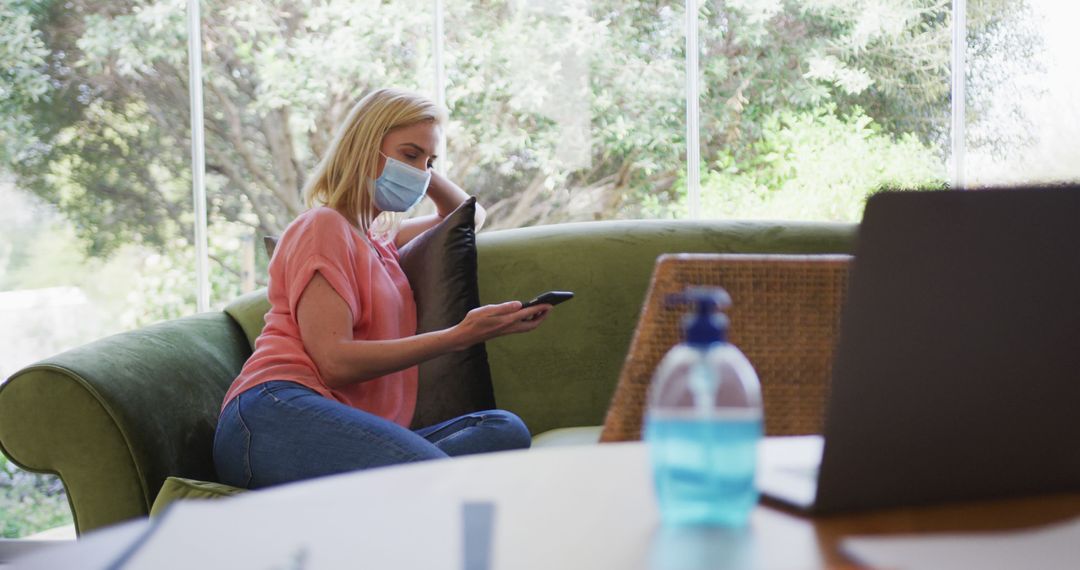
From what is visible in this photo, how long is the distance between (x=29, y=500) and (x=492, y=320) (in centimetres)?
221

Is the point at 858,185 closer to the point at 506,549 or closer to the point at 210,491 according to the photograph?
the point at 210,491

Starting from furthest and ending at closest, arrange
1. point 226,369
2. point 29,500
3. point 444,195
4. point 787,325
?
point 29,500, point 444,195, point 226,369, point 787,325

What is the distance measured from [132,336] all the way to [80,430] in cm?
32

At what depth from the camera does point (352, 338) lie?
1.85m

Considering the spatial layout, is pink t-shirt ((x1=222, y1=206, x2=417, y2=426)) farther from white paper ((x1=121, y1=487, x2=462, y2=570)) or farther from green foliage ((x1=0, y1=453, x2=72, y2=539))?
green foliage ((x1=0, y1=453, x2=72, y2=539))

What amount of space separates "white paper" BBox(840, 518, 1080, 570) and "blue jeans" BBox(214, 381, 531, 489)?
1.13 m

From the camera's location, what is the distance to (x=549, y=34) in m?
3.45

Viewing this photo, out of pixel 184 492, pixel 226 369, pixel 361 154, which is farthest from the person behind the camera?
pixel 226 369

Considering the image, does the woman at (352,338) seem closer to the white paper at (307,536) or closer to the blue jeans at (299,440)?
the blue jeans at (299,440)

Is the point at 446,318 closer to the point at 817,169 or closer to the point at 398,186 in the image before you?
the point at 398,186

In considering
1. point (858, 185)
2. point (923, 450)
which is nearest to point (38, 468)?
point (923, 450)

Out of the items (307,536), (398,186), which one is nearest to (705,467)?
(307,536)

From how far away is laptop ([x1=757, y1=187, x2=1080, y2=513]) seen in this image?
0.62 meters

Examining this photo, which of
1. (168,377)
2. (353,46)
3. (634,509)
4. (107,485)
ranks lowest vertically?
(107,485)
